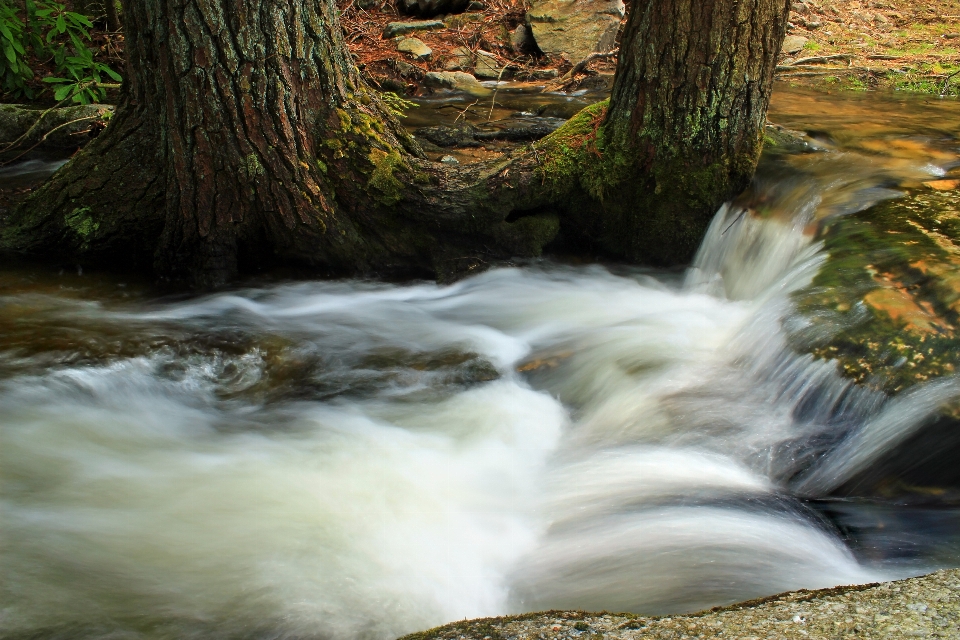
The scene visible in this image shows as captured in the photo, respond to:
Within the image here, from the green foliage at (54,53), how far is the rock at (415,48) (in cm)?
383

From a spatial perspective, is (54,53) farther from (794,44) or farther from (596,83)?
(794,44)

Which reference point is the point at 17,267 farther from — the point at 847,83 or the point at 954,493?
the point at 847,83

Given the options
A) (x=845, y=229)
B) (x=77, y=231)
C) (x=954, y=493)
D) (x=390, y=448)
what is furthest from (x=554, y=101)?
(x=954, y=493)

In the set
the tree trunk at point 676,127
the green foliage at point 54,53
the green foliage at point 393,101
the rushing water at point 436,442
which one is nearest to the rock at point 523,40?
the green foliage at point 393,101

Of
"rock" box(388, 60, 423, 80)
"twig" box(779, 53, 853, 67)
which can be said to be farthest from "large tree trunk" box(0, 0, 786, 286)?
"twig" box(779, 53, 853, 67)

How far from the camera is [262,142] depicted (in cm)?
373

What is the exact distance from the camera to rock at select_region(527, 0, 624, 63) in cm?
962

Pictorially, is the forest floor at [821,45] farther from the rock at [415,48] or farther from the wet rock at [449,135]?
the wet rock at [449,135]

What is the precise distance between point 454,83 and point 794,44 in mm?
4462

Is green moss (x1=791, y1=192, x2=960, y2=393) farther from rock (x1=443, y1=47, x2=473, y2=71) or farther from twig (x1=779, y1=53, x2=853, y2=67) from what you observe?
rock (x1=443, y1=47, x2=473, y2=71)

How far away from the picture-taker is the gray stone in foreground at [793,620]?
1.51m

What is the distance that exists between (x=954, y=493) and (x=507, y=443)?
1.65m

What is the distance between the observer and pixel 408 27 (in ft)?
34.5

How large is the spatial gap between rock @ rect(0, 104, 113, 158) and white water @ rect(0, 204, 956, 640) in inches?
100
